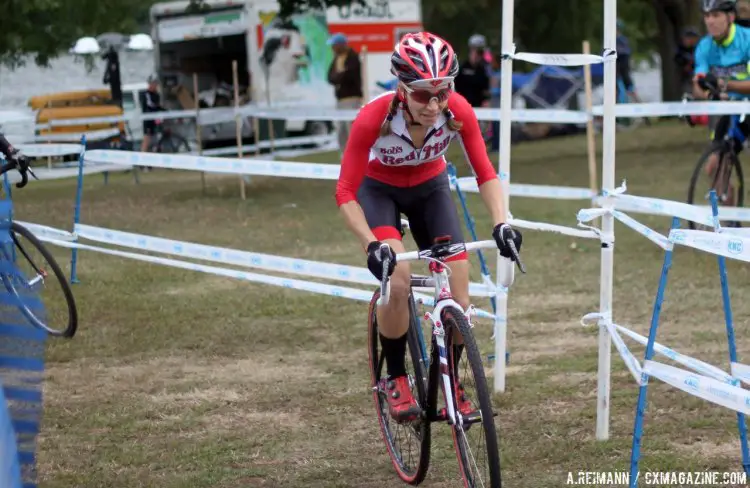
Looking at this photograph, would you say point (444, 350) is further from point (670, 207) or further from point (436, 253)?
point (670, 207)

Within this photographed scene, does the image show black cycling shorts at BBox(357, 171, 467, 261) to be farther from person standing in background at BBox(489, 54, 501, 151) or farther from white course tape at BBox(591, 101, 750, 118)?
person standing in background at BBox(489, 54, 501, 151)

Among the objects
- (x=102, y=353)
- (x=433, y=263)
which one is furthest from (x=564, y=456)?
(x=102, y=353)

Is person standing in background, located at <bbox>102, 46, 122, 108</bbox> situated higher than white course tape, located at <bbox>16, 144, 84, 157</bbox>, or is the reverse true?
white course tape, located at <bbox>16, 144, 84, 157</bbox>

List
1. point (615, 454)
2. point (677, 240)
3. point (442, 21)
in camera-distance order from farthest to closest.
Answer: point (442, 21) → point (615, 454) → point (677, 240)

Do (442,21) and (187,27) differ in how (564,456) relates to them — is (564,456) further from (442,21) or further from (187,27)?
(442,21)

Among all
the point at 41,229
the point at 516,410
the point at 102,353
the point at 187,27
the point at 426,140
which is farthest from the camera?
the point at 187,27

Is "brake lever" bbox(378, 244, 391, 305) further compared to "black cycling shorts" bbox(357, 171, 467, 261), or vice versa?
"black cycling shorts" bbox(357, 171, 467, 261)

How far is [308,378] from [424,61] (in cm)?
315

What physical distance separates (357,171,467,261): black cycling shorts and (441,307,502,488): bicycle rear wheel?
0.76 m

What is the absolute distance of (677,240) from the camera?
15.3 ft

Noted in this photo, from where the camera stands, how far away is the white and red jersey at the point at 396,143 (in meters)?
5.31

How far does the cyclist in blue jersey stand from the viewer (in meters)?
10.6

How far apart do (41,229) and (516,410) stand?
5.61m

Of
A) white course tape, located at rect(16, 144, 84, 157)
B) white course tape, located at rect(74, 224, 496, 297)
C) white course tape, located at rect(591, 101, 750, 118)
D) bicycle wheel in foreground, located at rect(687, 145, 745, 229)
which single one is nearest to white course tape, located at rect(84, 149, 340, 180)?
white course tape, located at rect(74, 224, 496, 297)
